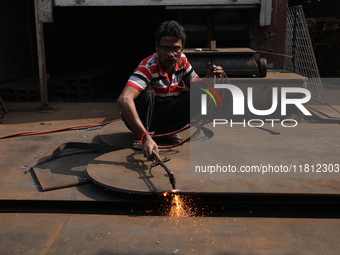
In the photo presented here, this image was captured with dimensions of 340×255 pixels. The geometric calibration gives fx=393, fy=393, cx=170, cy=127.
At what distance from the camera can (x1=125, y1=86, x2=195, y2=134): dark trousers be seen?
405 cm

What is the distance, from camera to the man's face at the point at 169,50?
12.1ft

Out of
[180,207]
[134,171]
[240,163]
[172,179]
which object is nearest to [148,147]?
[172,179]

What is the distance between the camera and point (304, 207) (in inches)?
123

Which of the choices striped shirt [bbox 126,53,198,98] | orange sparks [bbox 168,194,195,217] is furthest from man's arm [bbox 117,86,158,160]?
orange sparks [bbox 168,194,195,217]

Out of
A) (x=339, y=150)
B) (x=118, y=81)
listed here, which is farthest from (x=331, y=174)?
(x=118, y=81)

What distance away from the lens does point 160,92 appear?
4195 mm

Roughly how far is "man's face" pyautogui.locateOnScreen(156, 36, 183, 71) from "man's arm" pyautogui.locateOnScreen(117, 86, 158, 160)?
1.51 feet

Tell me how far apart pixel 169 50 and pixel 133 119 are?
803 millimetres

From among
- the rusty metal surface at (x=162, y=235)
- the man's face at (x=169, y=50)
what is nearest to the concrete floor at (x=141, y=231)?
the rusty metal surface at (x=162, y=235)

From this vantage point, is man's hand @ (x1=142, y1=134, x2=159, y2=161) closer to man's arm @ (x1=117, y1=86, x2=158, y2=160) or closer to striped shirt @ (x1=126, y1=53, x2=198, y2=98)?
man's arm @ (x1=117, y1=86, x2=158, y2=160)

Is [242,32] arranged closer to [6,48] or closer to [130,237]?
[6,48]

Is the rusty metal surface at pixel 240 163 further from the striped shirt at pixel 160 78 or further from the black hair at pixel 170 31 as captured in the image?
the black hair at pixel 170 31

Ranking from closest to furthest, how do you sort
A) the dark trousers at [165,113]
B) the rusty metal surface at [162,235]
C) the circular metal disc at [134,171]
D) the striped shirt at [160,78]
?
the rusty metal surface at [162,235], the circular metal disc at [134,171], the striped shirt at [160,78], the dark trousers at [165,113]

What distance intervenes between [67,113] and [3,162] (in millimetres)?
3326
